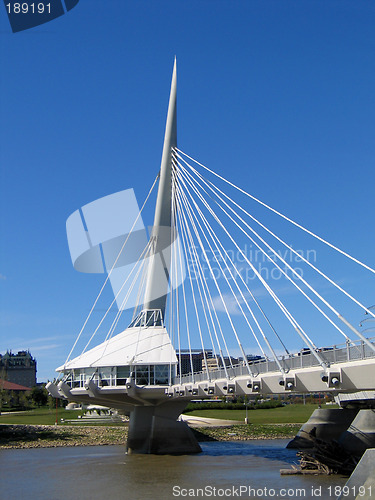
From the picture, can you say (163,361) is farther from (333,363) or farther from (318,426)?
(333,363)

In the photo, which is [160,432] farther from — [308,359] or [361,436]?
[308,359]

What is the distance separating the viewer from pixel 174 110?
4531 cm

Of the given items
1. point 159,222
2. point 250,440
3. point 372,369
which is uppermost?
point 159,222

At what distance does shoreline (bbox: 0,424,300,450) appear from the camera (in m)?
49.5

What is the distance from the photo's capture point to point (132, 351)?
3981cm

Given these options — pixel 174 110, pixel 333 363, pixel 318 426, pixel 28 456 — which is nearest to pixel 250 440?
pixel 318 426

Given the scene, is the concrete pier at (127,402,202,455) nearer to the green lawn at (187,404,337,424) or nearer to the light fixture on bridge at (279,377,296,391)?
the light fixture on bridge at (279,377,296,391)

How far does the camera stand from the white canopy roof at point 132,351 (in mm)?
38281

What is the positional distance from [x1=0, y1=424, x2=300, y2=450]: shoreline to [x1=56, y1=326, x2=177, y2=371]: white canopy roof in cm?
1053

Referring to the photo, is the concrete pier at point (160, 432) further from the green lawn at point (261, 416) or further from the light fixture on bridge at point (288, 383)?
the green lawn at point (261, 416)

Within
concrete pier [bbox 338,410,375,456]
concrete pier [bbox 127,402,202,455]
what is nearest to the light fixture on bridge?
concrete pier [bbox 338,410,375,456]

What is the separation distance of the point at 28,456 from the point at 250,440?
20.2 m

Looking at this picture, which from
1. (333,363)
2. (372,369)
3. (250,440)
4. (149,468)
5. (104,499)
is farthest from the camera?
(250,440)

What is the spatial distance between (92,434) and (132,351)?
731 inches
